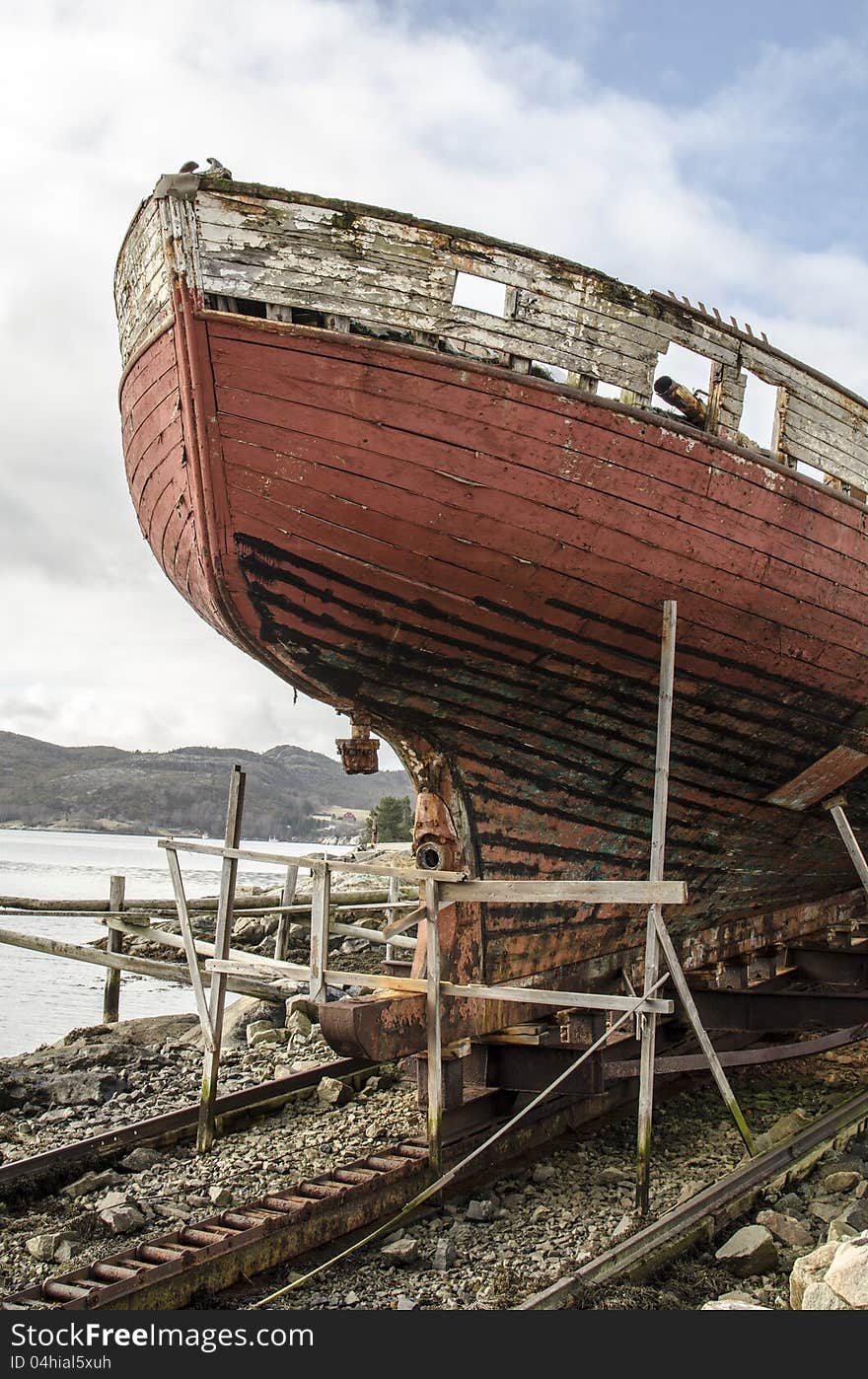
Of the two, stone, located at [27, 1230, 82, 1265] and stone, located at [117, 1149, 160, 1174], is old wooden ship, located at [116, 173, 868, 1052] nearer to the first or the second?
stone, located at [27, 1230, 82, 1265]

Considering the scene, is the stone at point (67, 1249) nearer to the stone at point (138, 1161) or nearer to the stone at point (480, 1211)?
the stone at point (138, 1161)

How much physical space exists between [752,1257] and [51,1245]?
3.05 m

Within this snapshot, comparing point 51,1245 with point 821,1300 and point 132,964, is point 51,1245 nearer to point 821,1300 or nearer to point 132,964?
point 821,1300

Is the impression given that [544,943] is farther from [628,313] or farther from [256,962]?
[628,313]

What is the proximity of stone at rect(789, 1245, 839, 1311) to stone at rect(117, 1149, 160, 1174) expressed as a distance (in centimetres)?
351

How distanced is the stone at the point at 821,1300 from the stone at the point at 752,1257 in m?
0.78

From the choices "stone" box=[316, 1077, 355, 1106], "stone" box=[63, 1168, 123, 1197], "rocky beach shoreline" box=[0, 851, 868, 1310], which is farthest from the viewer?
"stone" box=[316, 1077, 355, 1106]

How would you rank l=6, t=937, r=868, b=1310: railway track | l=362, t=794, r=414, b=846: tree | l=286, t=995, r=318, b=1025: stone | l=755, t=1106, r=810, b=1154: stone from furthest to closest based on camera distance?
l=362, t=794, r=414, b=846: tree → l=286, t=995, r=318, b=1025: stone → l=755, t=1106, r=810, b=1154: stone → l=6, t=937, r=868, b=1310: railway track

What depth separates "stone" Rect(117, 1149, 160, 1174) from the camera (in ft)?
18.9

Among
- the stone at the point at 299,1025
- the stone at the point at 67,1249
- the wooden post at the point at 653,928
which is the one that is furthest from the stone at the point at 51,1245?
the stone at the point at 299,1025

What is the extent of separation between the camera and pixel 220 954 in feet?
21.9

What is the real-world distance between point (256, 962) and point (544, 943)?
172cm

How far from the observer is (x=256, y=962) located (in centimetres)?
625

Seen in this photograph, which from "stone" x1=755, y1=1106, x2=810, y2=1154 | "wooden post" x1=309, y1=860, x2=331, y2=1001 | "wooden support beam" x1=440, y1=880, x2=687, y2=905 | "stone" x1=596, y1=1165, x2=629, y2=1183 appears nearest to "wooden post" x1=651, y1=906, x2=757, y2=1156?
"wooden support beam" x1=440, y1=880, x2=687, y2=905
